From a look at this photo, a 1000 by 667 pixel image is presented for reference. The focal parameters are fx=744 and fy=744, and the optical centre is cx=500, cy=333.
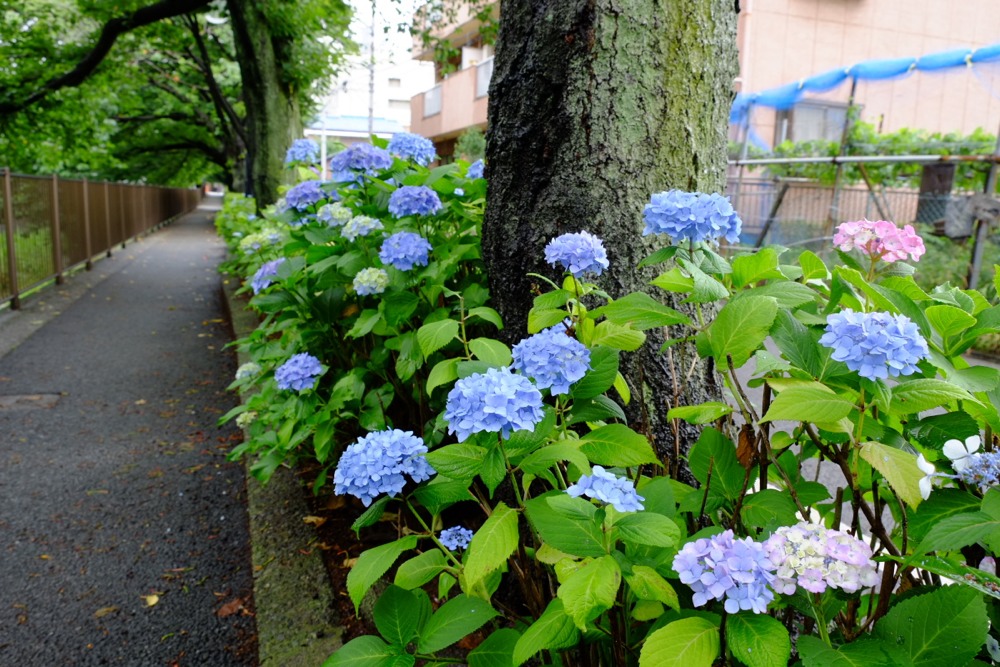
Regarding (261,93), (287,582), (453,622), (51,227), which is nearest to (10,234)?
Answer: (51,227)

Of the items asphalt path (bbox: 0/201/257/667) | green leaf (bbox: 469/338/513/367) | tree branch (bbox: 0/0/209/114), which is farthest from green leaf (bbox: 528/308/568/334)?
tree branch (bbox: 0/0/209/114)

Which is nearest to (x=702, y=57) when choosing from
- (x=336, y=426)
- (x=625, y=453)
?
(x=625, y=453)

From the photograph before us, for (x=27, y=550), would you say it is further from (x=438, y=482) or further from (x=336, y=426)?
(x=438, y=482)

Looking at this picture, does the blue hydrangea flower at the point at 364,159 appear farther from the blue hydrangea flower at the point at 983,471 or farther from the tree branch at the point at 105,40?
the tree branch at the point at 105,40

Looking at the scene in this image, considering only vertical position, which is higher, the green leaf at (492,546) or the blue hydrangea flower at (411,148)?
the blue hydrangea flower at (411,148)

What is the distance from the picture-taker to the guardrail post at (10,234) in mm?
8414

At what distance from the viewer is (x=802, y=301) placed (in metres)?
1.38

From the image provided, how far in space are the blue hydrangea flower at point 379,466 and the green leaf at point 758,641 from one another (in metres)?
0.62

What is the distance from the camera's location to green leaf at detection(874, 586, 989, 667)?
102 cm

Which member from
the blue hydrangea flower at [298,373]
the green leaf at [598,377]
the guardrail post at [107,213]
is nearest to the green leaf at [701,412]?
the green leaf at [598,377]

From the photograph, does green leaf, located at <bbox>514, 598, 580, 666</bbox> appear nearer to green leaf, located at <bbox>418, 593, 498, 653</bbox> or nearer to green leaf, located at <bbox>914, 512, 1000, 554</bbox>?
green leaf, located at <bbox>418, 593, 498, 653</bbox>

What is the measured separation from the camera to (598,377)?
1.48 meters

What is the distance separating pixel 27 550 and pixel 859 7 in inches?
749

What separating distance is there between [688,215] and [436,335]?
0.82m
